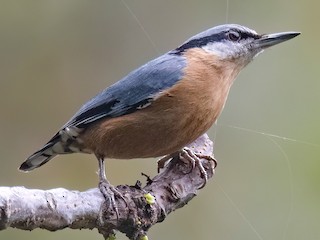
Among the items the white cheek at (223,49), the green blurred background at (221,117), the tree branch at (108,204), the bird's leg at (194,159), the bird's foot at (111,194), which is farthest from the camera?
the green blurred background at (221,117)

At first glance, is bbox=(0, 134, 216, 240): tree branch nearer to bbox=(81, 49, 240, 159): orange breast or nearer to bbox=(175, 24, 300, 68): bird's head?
bbox=(81, 49, 240, 159): orange breast

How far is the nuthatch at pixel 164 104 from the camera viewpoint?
303cm

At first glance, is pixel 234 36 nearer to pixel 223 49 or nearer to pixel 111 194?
pixel 223 49

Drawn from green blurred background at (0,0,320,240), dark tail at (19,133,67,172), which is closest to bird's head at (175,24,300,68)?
dark tail at (19,133,67,172)

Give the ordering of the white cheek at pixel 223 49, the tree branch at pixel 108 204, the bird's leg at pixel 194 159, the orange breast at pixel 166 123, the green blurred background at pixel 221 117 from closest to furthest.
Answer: the tree branch at pixel 108 204
the orange breast at pixel 166 123
the bird's leg at pixel 194 159
the white cheek at pixel 223 49
the green blurred background at pixel 221 117

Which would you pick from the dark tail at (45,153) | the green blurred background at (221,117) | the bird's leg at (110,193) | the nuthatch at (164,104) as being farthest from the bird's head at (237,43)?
the green blurred background at (221,117)

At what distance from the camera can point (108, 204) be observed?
8.46 feet

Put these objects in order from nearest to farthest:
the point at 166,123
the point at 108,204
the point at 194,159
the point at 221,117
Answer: the point at 108,204, the point at 166,123, the point at 194,159, the point at 221,117

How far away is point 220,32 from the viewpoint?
3.38 m

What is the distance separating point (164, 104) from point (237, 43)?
0.48 m

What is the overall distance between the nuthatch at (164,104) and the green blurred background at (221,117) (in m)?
0.93

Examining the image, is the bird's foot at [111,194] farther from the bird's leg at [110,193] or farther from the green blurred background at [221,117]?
the green blurred background at [221,117]

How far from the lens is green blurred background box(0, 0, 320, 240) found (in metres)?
4.09

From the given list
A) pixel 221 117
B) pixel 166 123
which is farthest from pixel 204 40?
pixel 221 117
